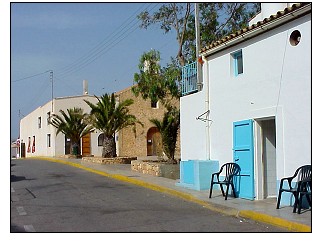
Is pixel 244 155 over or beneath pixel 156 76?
beneath

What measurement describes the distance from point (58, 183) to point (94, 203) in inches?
217

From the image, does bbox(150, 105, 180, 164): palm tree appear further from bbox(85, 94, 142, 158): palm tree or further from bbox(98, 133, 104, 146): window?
bbox(98, 133, 104, 146): window

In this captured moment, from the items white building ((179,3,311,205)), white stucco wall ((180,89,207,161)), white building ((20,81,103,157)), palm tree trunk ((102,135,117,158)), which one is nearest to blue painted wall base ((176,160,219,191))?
white building ((179,3,311,205))

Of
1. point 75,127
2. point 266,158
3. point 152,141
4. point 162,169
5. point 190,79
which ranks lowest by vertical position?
point 162,169

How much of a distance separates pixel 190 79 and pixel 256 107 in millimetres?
4597

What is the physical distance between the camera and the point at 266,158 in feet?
41.6

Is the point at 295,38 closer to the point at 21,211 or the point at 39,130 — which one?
the point at 21,211

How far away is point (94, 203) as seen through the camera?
13.0m

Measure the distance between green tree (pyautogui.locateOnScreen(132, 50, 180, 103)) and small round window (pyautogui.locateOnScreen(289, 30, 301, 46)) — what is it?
994 cm

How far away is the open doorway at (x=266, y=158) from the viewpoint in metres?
12.5

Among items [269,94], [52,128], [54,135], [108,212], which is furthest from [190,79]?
[52,128]

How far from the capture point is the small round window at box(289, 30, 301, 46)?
35.9ft

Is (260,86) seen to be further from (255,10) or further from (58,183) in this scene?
(255,10)

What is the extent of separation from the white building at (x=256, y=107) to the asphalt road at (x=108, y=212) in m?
1.68
